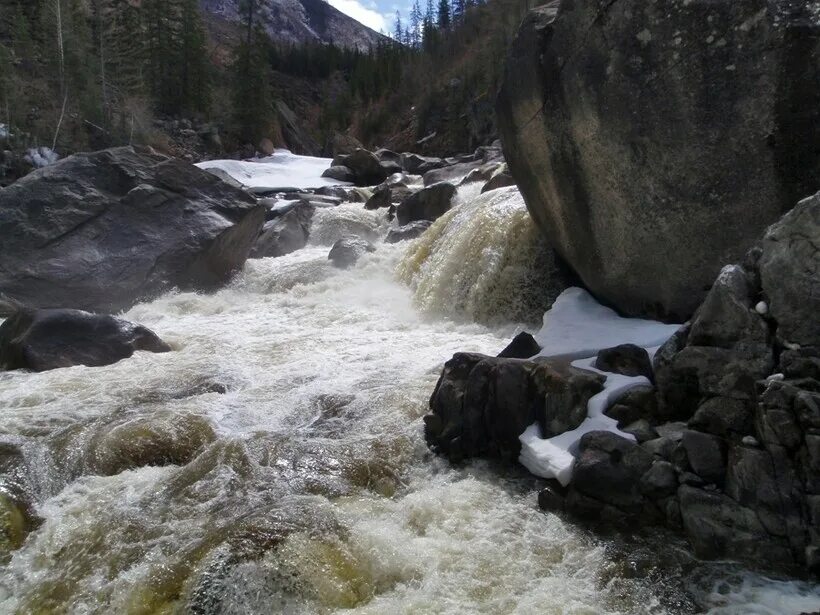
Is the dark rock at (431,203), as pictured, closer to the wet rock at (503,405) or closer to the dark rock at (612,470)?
the wet rock at (503,405)

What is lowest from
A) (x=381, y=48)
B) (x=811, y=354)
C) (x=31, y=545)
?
(x=31, y=545)

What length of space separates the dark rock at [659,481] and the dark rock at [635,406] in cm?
59

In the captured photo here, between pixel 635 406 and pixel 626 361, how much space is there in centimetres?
63

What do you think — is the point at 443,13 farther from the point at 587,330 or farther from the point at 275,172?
the point at 587,330

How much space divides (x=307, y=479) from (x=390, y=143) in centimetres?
4628

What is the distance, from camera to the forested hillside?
27.8 m

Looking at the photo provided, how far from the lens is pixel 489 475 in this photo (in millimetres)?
5598

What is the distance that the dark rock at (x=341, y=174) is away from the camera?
29547 mm

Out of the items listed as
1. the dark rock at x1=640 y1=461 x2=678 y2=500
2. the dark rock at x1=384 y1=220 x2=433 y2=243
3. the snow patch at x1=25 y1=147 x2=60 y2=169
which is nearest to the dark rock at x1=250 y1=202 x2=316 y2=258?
the dark rock at x1=384 y1=220 x2=433 y2=243

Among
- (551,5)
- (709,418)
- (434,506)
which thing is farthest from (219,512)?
(551,5)

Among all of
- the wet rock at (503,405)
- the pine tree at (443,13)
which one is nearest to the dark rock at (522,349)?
the wet rock at (503,405)

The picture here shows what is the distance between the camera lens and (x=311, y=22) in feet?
463

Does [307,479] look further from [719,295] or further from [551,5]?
[551,5]

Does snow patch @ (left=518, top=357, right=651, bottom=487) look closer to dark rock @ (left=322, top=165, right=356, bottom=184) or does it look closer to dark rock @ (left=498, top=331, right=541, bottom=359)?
dark rock @ (left=498, top=331, right=541, bottom=359)
